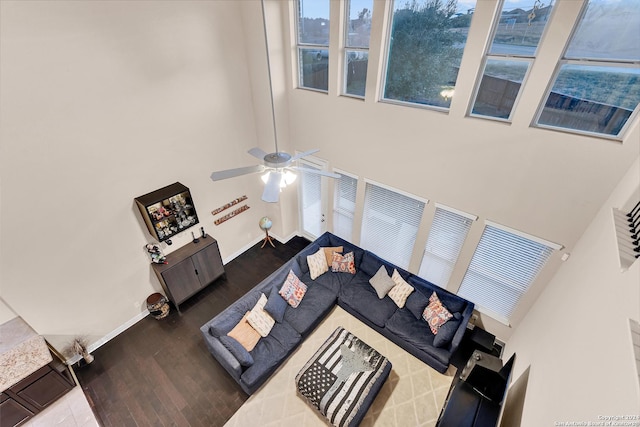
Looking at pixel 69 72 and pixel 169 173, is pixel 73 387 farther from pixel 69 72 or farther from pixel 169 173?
pixel 69 72

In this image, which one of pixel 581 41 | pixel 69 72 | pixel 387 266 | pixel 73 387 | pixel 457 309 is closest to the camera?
pixel 581 41

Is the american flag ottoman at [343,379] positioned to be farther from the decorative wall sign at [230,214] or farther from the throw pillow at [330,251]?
the decorative wall sign at [230,214]

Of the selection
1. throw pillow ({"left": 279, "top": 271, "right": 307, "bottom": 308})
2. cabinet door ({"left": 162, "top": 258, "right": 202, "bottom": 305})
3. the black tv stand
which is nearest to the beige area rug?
throw pillow ({"left": 279, "top": 271, "right": 307, "bottom": 308})

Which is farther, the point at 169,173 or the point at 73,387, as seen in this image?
the point at 169,173

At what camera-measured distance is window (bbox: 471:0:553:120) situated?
3.05 metres

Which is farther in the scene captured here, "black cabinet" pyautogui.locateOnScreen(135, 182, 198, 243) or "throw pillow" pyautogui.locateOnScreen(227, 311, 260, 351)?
"black cabinet" pyautogui.locateOnScreen(135, 182, 198, 243)

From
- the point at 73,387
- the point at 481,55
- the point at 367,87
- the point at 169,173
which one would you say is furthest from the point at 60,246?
the point at 481,55

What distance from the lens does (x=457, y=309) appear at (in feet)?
15.5

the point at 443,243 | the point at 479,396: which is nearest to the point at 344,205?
the point at 443,243

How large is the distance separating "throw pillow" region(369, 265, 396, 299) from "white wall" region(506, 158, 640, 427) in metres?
2.12

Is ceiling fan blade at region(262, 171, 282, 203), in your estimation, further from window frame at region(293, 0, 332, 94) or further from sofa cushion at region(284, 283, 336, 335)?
sofa cushion at region(284, 283, 336, 335)

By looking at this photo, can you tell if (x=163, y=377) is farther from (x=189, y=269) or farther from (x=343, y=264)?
(x=343, y=264)

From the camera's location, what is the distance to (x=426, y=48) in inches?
150

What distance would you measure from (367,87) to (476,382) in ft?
13.6
